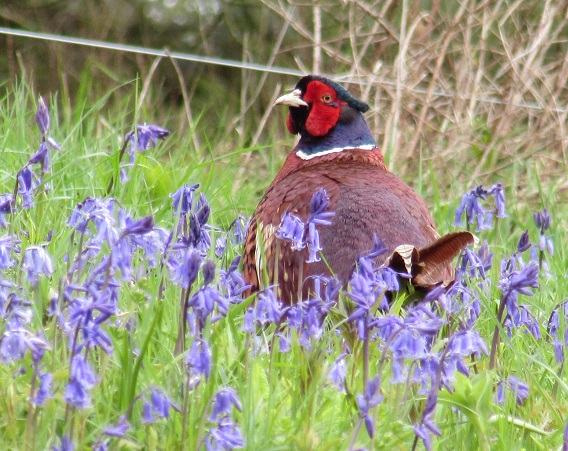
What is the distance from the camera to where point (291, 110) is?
431 cm

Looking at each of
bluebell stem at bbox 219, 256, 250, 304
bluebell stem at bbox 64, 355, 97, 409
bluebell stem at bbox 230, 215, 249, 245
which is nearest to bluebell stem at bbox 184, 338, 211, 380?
bluebell stem at bbox 64, 355, 97, 409

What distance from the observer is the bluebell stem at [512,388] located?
2.19m

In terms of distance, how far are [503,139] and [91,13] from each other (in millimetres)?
4233

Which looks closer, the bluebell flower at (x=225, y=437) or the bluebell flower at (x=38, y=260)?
the bluebell flower at (x=225, y=437)

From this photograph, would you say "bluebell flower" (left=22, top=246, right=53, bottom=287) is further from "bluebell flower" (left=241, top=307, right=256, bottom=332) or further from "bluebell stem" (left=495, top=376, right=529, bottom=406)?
"bluebell stem" (left=495, top=376, right=529, bottom=406)

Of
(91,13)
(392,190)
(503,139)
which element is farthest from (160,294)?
(91,13)

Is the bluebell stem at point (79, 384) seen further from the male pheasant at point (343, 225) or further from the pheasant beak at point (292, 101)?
the pheasant beak at point (292, 101)

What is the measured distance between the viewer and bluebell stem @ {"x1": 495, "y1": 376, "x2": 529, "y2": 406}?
2186 mm

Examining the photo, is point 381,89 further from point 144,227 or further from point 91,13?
point 144,227

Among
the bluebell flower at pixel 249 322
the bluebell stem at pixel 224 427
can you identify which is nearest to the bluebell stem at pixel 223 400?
the bluebell stem at pixel 224 427

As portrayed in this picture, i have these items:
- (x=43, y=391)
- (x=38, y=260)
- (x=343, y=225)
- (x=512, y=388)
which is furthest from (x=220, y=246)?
(x=43, y=391)

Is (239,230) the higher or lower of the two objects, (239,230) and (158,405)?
the lower

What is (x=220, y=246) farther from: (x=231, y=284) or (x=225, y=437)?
(x=225, y=437)

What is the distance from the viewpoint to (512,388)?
2.23m
